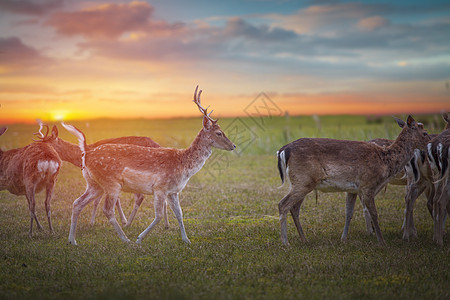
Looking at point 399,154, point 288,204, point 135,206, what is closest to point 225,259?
point 288,204

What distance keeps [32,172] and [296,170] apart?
220 inches

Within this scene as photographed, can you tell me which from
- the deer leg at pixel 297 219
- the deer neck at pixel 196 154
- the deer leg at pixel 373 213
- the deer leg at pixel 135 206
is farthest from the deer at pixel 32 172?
the deer leg at pixel 373 213

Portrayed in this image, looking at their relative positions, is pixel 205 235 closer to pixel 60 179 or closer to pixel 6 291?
pixel 6 291

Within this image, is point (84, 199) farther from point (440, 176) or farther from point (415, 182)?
point (440, 176)

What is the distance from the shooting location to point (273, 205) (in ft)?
41.2

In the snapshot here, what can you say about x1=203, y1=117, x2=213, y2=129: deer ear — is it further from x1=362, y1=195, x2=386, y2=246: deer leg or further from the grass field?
x1=362, y1=195, x2=386, y2=246: deer leg

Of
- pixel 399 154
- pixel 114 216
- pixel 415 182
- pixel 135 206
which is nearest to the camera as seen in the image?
pixel 114 216

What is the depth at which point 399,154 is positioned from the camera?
354 inches

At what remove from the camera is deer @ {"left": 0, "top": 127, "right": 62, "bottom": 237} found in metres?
9.44

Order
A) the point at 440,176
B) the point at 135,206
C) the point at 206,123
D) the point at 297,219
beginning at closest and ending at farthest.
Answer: the point at 440,176 → the point at 297,219 → the point at 206,123 → the point at 135,206

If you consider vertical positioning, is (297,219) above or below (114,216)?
below

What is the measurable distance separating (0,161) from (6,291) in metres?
5.19

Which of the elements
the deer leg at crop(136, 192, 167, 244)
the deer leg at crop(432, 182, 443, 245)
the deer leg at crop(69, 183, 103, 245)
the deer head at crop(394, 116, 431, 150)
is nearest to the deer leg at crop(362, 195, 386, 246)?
the deer leg at crop(432, 182, 443, 245)

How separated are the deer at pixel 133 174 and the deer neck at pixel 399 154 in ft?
12.7
